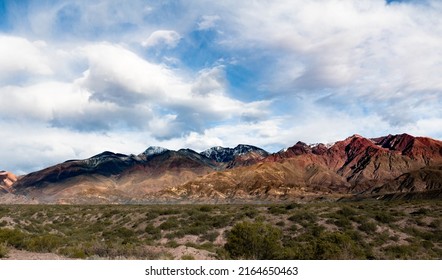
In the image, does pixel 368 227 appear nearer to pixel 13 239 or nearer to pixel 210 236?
pixel 210 236

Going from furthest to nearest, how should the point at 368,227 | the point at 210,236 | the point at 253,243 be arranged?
the point at 210,236 → the point at 368,227 → the point at 253,243

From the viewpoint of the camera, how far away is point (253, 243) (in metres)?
21.4

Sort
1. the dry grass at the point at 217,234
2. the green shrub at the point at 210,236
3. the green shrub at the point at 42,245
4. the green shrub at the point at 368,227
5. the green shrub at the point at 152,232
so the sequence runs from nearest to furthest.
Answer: the dry grass at the point at 217,234
the green shrub at the point at 42,245
the green shrub at the point at 368,227
the green shrub at the point at 210,236
the green shrub at the point at 152,232

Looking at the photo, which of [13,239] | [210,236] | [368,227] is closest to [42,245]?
[13,239]

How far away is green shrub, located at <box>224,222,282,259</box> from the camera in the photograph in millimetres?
21109

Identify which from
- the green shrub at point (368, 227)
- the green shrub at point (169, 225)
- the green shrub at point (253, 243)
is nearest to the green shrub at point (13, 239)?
the green shrub at point (253, 243)

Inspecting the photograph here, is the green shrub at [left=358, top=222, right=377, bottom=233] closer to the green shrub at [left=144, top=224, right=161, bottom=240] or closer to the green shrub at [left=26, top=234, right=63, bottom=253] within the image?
the green shrub at [left=144, top=224, right=161, bottom=240]

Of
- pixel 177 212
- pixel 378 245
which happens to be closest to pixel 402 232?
pixel 378 245

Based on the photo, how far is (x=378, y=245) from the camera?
102 ft

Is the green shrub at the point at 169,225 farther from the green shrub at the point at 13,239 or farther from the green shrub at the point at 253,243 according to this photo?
the green shrub at the point at 253,243

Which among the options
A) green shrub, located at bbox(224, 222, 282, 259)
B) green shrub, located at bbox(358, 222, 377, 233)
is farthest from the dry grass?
green shrub, located at bbox(224, 222, 282, 259)

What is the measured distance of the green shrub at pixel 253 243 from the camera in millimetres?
21109

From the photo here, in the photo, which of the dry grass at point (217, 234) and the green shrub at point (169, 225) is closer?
the dry grass at point (217, 234)

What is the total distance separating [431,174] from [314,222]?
434 feet
